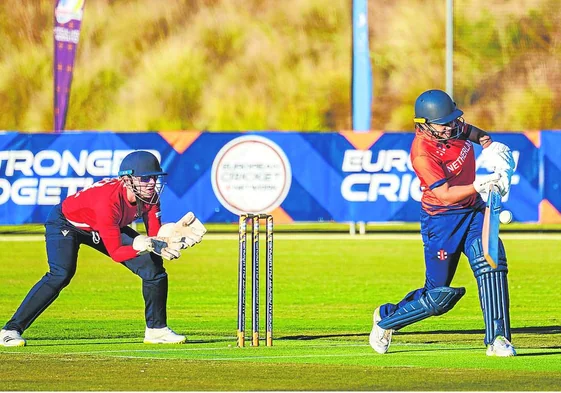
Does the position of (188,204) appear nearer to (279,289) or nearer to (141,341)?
(279,289)

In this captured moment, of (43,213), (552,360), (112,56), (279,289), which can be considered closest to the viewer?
(552,360)

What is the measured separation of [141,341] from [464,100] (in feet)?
153

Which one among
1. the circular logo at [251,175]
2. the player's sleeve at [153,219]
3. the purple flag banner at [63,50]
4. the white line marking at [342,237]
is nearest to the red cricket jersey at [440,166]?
the player's sleeve at [153,219]

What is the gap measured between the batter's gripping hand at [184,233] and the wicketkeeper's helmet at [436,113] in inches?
80.9

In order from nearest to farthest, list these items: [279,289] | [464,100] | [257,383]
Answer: [257,383], [279,289], [464,100]

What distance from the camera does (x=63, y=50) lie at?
31.2 m

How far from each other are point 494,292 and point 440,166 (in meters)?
1.07

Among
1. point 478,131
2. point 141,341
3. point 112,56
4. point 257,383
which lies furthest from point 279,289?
point 112,56

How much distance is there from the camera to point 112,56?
6256 centimetres

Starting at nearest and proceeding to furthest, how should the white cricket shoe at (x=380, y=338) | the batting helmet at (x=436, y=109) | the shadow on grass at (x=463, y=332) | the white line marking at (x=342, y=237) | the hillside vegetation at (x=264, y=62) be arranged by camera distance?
1. the batting helmet at (x=436, y=109)
2. the white cricket shoe at (x=380, y=338)
3. the shadow on grass at (x=463, y=332)
4. the white line marking at (x=342, y=237)
5. the hillside vegetation at (x=264, y=62)

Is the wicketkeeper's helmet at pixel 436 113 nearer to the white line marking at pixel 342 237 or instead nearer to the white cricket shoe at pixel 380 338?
the white cricket shoe at pixel 380 338

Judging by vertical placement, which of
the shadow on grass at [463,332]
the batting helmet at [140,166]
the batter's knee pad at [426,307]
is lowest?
the shadow on grass at [463,332]

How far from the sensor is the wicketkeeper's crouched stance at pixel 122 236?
12.2m

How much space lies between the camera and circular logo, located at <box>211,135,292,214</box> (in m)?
26.3
